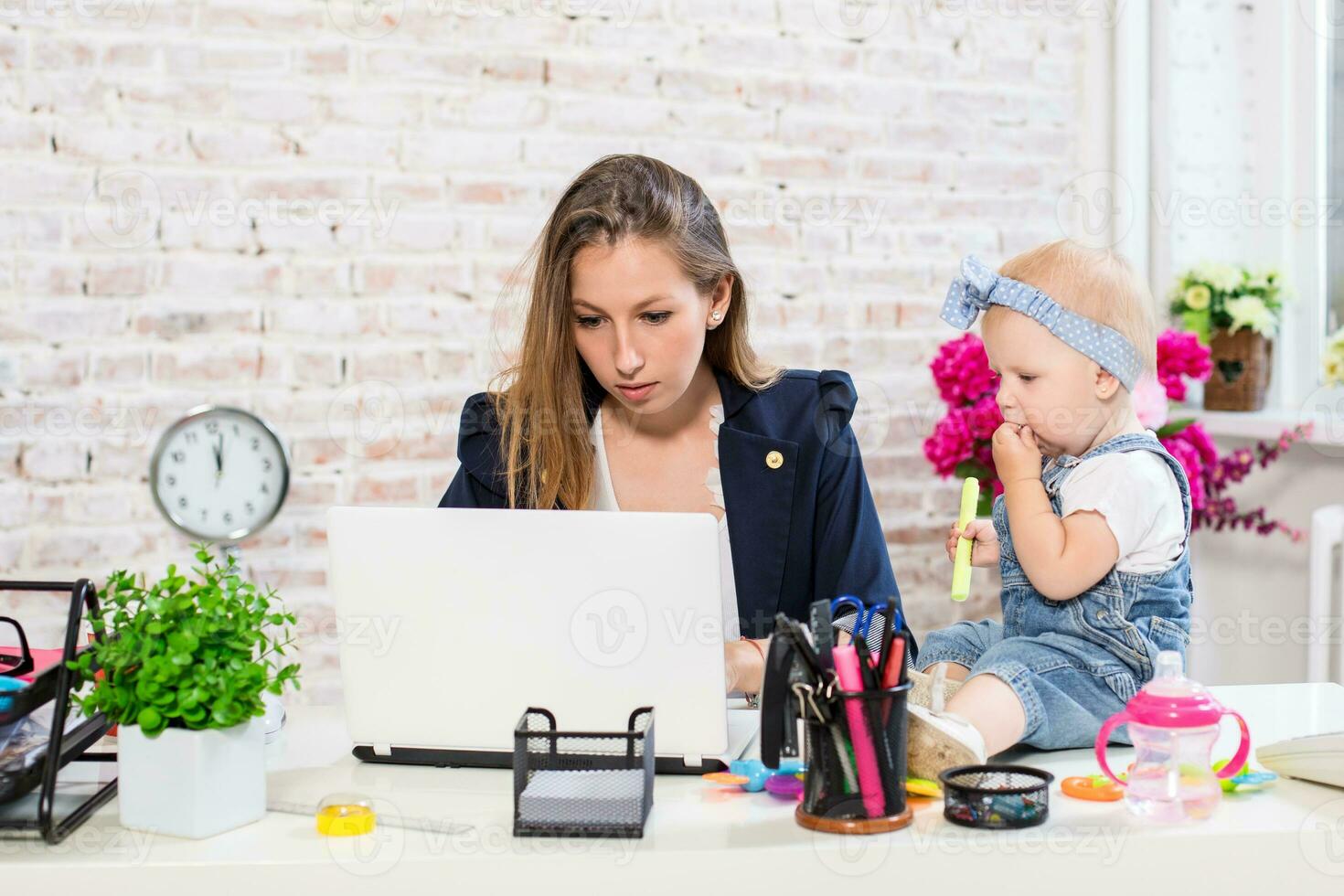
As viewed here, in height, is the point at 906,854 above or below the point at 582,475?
below

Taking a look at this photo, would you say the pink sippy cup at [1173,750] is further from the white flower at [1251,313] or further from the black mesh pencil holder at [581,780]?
the white flower at [1251,313]

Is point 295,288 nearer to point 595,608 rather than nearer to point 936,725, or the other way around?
point 595,608

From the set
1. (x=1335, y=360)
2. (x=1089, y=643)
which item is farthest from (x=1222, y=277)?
(x=1089, y=643)

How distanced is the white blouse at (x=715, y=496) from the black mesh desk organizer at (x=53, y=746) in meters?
0.79

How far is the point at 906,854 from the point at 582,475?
0.86 m

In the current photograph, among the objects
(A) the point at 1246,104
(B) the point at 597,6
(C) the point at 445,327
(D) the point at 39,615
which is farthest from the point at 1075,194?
(D) the point at 39,615

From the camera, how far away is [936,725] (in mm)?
1061

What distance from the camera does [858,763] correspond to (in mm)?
973

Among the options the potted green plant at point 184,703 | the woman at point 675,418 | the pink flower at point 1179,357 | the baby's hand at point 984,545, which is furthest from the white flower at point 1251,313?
the potted green plant at point 184,703

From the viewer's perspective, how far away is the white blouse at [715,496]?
5.63 ft

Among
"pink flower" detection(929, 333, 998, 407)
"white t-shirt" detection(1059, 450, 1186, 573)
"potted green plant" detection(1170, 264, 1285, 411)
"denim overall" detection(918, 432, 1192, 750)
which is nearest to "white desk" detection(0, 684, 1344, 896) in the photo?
"denim overall" detection(918, 432, 1192, 750)

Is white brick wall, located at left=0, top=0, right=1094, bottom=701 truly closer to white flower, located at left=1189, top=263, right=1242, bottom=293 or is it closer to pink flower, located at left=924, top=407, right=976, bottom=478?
pink flower, located at left=924, top=407, right=976, bottom=478

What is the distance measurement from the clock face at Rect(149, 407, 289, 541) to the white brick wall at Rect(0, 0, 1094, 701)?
41mm

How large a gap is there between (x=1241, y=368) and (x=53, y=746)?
231 centimetres
